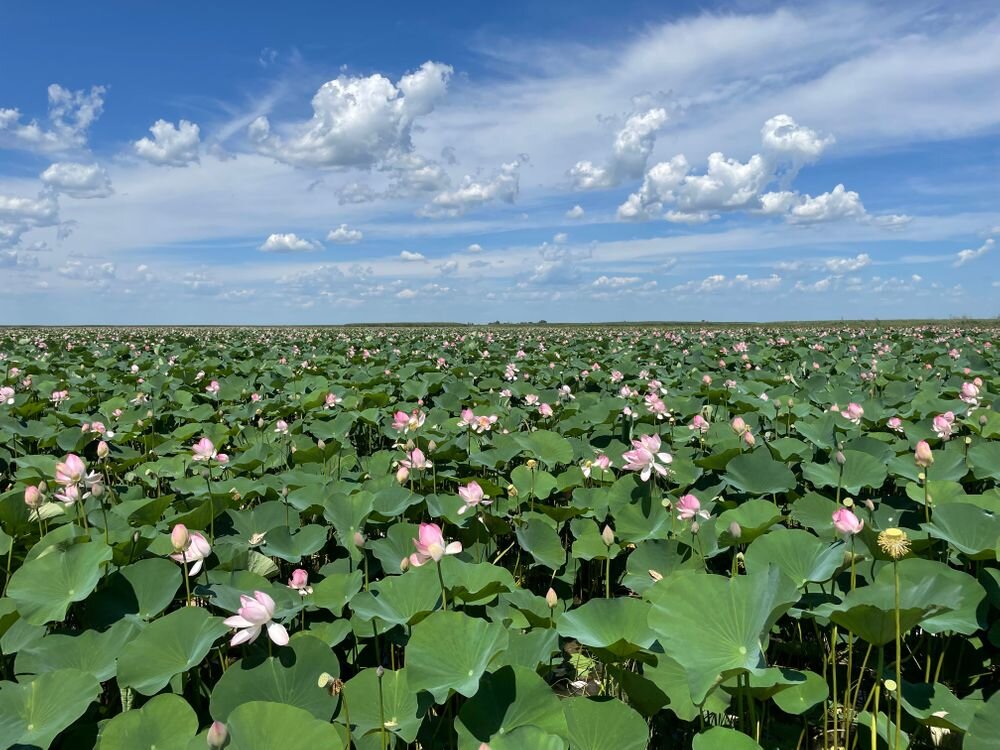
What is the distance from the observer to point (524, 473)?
304cm

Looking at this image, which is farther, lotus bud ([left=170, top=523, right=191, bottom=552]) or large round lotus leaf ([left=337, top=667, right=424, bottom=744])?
lotus bud ([left=170, top=523, right=191, bottom=552])

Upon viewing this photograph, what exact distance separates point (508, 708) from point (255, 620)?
23.5 inches

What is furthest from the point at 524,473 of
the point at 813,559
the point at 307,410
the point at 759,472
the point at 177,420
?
the point at 177,420

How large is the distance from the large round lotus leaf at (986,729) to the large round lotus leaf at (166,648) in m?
1.54

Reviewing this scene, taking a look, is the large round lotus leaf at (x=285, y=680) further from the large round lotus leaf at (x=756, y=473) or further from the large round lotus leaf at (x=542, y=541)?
the large round lotus leaf at (x=756, y=473)

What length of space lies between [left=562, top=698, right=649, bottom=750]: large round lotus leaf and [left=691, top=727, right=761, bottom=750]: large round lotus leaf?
0.34 ft

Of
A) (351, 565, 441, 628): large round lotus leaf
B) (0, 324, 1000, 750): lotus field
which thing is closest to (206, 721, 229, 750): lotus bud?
(0, 324, 1000, 750): lotus field

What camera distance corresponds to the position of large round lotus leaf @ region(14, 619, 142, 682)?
163 cm

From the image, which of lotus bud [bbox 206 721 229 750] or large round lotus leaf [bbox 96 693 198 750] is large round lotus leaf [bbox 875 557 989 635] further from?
large round lotus leaf [bbox 96 693 198 750]

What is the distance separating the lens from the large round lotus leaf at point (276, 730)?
1203 millimetres

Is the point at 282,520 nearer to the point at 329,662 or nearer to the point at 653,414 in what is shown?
the point at 329,662

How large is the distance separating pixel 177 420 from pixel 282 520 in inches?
130

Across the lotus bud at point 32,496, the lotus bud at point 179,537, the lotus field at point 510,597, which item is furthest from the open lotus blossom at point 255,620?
the lotus bud at point 32,496

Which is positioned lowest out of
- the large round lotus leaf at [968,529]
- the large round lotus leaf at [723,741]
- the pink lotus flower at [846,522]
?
the large round lotus leaf at [723,741]
